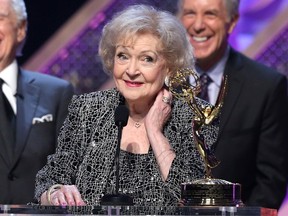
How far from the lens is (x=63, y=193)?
11.7 ft

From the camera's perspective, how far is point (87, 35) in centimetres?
578

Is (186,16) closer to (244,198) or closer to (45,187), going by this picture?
(244,198)

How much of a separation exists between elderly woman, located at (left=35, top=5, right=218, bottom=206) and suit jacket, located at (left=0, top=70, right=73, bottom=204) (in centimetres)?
87

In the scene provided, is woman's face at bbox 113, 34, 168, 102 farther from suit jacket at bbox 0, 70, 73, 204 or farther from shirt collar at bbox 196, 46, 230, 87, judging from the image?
shirt collar at bbox 196, 46, 230, 87

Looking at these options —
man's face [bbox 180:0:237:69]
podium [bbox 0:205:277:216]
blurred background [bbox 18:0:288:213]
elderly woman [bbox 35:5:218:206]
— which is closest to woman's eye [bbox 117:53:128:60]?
elderly woman [bbox 35:5:218:206]

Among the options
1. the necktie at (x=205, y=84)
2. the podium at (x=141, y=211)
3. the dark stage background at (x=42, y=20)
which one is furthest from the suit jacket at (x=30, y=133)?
the podium at (x=141, y=211)

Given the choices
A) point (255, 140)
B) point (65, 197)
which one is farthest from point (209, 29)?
point (65, 197)

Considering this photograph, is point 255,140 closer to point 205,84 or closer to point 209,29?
point 205,84

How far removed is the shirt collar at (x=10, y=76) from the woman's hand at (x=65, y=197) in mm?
1423

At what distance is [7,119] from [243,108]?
1328 mm

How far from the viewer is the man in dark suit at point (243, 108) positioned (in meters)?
4.96

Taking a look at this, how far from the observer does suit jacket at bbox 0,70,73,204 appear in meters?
4.77

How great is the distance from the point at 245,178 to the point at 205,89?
579 millimetres

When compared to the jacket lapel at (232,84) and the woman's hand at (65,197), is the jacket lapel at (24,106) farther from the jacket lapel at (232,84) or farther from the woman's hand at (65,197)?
the woman's hand at (65,197)
